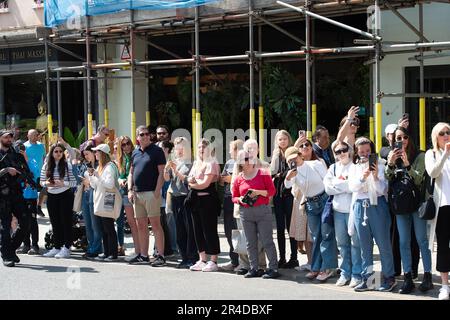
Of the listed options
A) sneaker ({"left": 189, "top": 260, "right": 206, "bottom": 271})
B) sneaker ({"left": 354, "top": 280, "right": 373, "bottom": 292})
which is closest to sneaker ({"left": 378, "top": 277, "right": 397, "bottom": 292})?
→ sneaker ({"left": 354, "top": 280, "right": 373, "bottom": 292})

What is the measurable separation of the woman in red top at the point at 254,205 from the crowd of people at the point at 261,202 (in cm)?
1

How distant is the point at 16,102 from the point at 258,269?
46.3ft

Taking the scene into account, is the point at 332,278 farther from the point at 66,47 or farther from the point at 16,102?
the point at 16,102

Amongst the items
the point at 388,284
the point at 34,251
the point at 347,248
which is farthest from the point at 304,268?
the point at 34,251

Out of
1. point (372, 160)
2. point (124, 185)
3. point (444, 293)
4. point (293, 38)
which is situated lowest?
point (444, 293)

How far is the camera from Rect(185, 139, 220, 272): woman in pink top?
450 inches

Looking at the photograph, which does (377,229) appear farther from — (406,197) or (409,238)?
(406,197)

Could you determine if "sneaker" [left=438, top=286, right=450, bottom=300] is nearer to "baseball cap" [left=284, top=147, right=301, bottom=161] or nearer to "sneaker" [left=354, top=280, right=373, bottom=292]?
"sneaker" [left=354, top=280, right=373, bottom=292]

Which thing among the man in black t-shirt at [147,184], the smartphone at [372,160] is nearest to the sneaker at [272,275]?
the man in black t-shirt at [147,184]

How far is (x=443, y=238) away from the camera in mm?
9469

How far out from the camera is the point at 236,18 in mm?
15641

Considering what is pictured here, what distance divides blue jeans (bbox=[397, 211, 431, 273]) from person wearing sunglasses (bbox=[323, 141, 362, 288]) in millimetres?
551

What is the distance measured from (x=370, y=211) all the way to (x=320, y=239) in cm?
106
